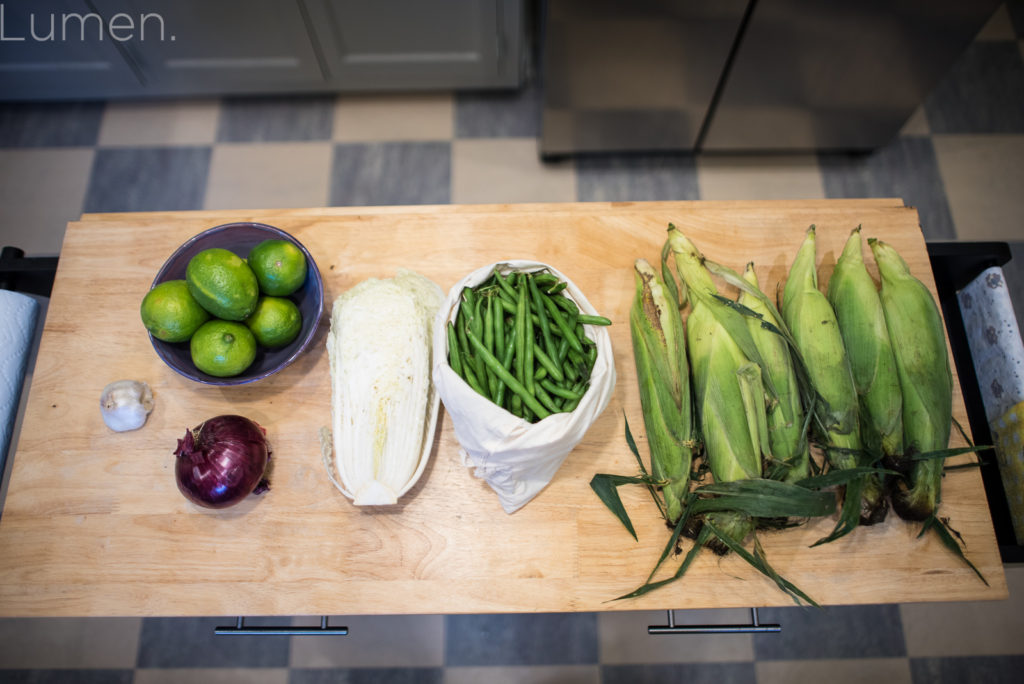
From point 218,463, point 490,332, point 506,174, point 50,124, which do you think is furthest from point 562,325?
point 50,124

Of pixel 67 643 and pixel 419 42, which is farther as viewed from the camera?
pixel 419 42

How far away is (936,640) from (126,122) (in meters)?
3.55

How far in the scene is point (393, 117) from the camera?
95.2 inches

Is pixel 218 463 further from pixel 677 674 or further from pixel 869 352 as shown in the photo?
pixel 677 674

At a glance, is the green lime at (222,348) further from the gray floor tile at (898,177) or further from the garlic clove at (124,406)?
the gray floor tile at (898,177)

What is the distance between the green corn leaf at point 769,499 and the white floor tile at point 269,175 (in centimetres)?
186

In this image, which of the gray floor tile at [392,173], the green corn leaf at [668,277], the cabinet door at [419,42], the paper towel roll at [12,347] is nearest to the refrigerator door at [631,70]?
the cabinet door at [419,42]

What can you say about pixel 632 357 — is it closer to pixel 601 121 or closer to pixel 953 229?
pixel 601 121

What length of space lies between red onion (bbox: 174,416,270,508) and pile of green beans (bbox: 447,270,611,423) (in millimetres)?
440

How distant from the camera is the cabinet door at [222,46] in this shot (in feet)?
6.29

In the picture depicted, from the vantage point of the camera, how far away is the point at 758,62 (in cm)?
180

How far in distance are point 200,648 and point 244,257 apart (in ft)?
4.61

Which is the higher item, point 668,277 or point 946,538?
point 668,277

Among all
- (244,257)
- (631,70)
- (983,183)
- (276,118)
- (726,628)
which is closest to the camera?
(244,257)
